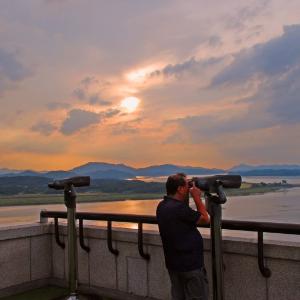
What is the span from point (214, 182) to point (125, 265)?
2.73m

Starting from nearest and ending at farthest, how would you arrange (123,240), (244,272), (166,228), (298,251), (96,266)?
(166,228), (298,251), (244,272), (123,240), (96,266)

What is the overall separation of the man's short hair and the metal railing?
0.92 meters

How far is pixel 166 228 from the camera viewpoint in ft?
14.3

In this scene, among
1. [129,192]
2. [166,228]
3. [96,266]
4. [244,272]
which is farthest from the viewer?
[129,192]

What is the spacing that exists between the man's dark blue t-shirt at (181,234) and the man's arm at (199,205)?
0.18 ft

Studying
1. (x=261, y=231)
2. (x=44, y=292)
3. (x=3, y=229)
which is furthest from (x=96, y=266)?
(x=261, y=231)

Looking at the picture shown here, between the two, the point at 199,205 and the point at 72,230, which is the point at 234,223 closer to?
the point at 199,205

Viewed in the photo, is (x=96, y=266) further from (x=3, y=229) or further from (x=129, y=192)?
(x=129, y=192)

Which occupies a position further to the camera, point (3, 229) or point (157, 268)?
point (3, 229)

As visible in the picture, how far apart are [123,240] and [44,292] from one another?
1694 millimetres

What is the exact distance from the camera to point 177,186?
4.38 m

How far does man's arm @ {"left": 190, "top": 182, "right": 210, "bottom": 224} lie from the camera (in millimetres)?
4316

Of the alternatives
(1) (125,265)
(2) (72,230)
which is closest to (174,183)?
(2) (72,230)

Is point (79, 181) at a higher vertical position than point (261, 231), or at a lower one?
higher
